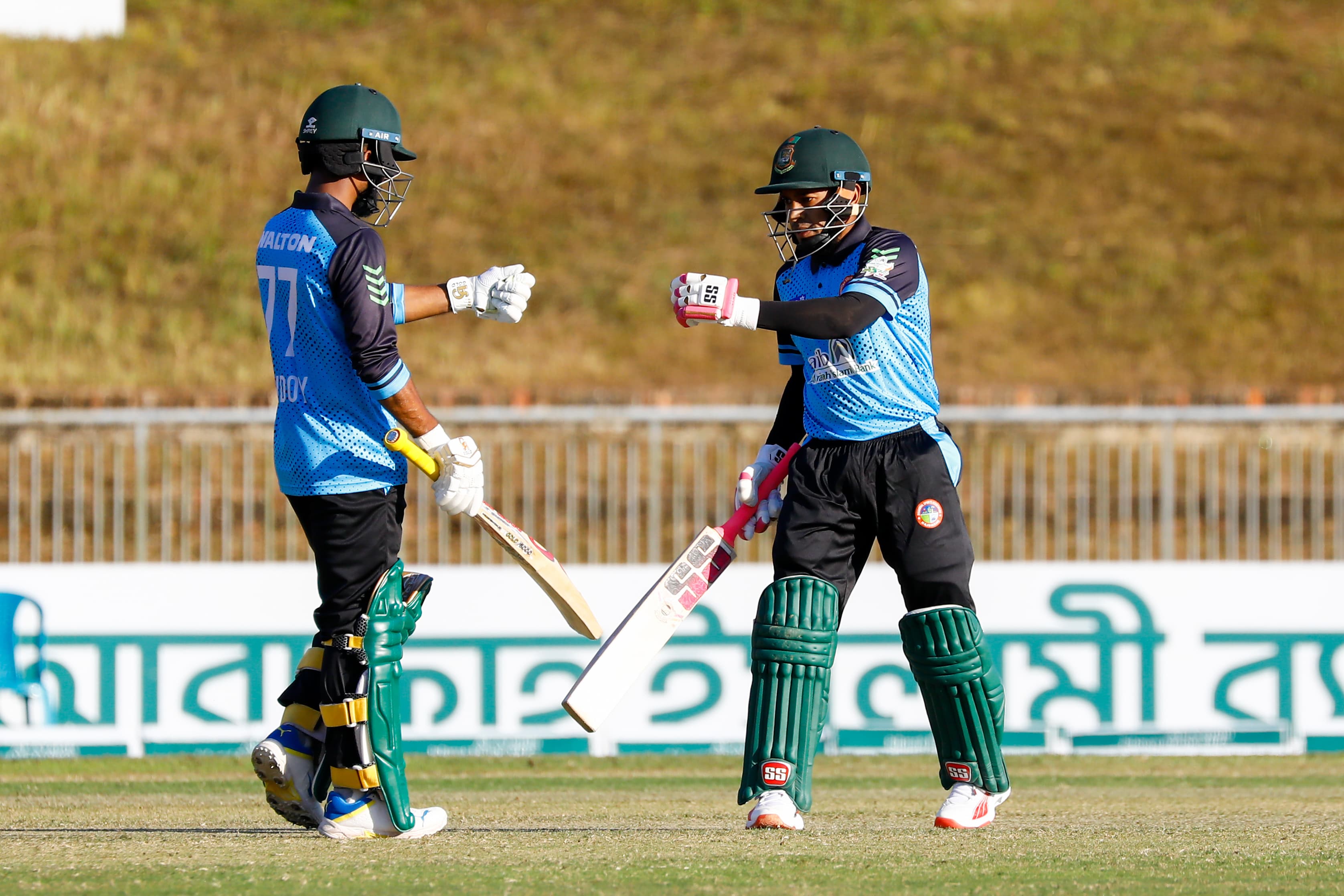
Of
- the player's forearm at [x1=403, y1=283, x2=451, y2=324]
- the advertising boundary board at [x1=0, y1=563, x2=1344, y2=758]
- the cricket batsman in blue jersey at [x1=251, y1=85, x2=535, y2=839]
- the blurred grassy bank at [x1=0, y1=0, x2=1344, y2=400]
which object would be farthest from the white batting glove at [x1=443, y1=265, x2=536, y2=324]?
the blurred grassy bank at [x1=0, y1=0, x2=1344, y2=400]

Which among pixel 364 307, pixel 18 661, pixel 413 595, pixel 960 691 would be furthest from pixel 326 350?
pixel 18 661

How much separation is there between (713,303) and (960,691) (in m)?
1.30

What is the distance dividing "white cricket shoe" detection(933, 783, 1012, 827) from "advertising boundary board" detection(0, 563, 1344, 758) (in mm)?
3678

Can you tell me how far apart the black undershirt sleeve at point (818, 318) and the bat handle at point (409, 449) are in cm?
96

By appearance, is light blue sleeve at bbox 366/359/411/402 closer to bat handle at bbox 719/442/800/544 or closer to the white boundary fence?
bat handle at bbox 719/442/800/544

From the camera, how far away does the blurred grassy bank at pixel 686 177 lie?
17797mm

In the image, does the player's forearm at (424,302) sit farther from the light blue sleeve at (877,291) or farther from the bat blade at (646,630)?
the light blue sleeve at (877,291)

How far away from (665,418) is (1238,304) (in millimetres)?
10258

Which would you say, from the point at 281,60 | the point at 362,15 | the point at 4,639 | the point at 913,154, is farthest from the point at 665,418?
the point at 362,15

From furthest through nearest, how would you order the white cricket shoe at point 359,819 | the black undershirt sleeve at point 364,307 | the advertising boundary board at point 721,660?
1. the advertising boundary board at point 721,660
2. the white cricket shoe at point 359,819
3. the black undershirt sleeve at point 364,307

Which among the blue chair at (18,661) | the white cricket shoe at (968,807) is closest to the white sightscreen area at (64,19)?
the blue chair at (18,661)

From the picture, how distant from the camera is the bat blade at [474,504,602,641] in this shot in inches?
197

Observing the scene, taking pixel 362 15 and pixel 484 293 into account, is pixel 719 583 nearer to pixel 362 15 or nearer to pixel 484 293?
pixel 484 293

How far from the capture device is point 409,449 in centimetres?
478
